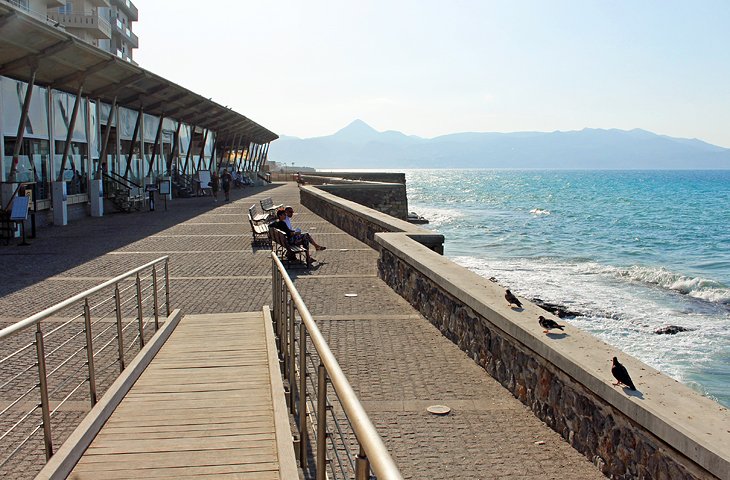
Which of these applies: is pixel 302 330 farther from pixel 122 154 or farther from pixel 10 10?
pixel 122 154

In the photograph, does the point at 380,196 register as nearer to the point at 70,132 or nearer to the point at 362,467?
the point at 70,132

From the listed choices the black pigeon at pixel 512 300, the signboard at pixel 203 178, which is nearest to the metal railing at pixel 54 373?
the black pigeon at pixel 512 300

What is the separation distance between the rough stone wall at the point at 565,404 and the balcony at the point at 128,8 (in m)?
59.9

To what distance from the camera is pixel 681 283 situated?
27203 millimetres

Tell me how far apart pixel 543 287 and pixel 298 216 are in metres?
8.10

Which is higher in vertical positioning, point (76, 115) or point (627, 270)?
point (76, 115)

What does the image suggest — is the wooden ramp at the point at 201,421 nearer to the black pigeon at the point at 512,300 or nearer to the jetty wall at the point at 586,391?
the jetty wall at the point at 586,391

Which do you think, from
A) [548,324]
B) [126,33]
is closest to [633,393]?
[548,324]

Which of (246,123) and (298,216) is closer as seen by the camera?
(298,216)

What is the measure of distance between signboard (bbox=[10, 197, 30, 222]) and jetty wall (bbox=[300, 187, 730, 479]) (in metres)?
11.7

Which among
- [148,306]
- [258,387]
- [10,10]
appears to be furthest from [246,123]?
[258,387]

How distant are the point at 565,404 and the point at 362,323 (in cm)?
388

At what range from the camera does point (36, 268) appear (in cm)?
1354

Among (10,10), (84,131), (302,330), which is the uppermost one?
(10,10)
